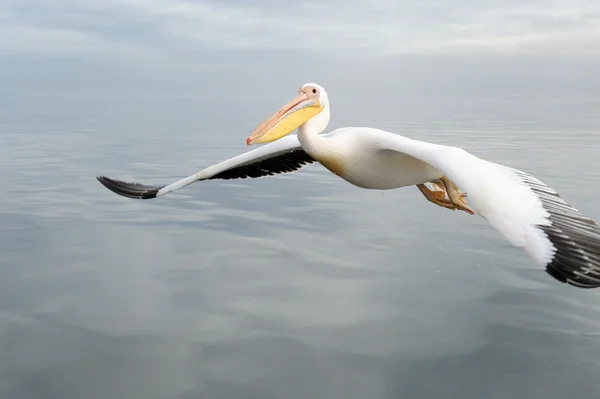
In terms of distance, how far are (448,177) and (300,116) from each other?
6.81 feet

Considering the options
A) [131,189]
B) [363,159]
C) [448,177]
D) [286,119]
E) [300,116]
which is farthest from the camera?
[131,189]

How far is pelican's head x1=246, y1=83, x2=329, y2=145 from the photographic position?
28.1 feet

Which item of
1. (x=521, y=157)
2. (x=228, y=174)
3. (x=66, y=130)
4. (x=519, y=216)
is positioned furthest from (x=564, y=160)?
(x=66, y=130)

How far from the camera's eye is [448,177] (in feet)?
26.0

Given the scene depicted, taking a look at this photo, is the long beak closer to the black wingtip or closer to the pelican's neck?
the pelican's neck

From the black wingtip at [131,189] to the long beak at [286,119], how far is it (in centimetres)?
382

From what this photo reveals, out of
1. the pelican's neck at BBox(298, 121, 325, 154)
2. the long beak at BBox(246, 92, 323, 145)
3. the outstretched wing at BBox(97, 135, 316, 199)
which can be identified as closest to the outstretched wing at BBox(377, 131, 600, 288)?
the pelican's neck at BBox(298, 121, 325, 154)

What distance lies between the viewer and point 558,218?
7656 millimetres

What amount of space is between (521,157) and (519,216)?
4496 centimetres

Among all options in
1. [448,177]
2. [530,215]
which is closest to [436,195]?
[448,177]

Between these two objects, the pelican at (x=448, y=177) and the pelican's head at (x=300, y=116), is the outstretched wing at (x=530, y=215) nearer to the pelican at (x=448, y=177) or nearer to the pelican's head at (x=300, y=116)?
the pelican at (x=448, y=177)

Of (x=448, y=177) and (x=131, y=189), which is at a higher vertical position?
(x=448, y=177)

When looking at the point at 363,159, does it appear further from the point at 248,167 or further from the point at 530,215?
the point at 248,167

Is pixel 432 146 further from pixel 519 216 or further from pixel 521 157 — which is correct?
pixel 521 157
